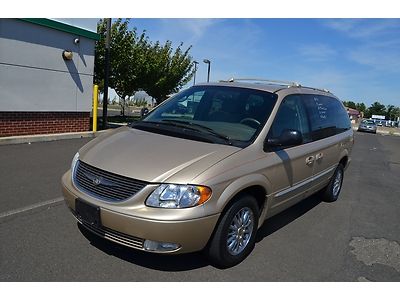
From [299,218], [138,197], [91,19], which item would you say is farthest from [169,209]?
[91,19]

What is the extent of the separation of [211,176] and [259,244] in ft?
4.68

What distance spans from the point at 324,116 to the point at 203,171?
289 centimetres

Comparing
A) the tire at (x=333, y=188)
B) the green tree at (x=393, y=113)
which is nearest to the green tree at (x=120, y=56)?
the tire at (x=333, y=188)

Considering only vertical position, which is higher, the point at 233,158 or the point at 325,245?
the point at 233,158

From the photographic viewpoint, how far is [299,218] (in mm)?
4945

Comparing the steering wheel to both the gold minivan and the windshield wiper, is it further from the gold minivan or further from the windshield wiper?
the windshield wiper

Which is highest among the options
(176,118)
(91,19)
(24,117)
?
(91,19)

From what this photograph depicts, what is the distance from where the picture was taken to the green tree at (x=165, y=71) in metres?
18.7

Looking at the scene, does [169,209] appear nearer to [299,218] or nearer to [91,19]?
[299,218]

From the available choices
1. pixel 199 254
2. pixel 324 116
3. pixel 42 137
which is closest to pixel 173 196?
pixel 199 254

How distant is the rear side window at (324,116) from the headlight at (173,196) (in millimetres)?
2392

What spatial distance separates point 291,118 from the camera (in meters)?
4.18

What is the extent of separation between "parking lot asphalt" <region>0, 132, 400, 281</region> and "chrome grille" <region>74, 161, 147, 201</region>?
0.66m

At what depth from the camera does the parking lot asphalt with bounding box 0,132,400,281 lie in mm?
3141
